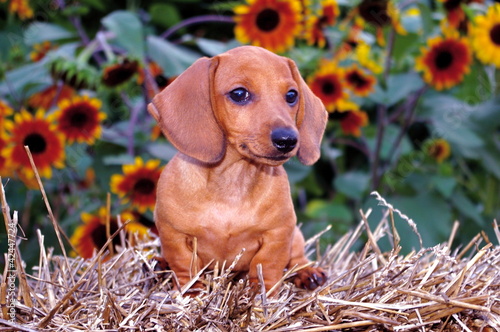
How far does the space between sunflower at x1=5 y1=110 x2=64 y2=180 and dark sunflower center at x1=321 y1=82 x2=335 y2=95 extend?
116 cm

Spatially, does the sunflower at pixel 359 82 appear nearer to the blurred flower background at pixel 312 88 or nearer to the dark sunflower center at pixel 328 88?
the blurred flower background at pixel 312 88

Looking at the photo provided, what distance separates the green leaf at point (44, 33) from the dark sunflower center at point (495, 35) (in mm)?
2238

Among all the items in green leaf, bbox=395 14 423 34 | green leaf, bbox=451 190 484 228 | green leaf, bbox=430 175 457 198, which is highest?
green leaf, bbox=395 14 423 34

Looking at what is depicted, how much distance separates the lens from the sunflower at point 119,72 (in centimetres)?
261

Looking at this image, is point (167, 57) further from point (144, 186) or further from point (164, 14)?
point (164, 14)

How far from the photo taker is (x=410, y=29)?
342 centimetres

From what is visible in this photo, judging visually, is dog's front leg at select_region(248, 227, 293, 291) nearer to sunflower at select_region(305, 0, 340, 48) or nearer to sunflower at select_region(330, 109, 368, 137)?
sunflower at select_region(330, 109, 368, 137)

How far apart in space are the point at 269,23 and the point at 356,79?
49 centimetres

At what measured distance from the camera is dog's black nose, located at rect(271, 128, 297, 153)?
157 cm

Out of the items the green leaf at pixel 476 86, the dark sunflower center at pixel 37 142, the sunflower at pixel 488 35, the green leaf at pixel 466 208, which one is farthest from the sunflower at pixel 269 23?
the green leaf at pixel 466 208

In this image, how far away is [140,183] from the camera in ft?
8.16

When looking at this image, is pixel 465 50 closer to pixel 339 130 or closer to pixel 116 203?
pixel 339 130

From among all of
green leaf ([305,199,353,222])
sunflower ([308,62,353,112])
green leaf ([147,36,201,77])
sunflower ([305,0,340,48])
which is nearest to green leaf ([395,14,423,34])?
sunflower ([305,0,340,48])

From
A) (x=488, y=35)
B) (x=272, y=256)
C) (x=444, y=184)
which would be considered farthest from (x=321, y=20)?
(x=272, y=256)
